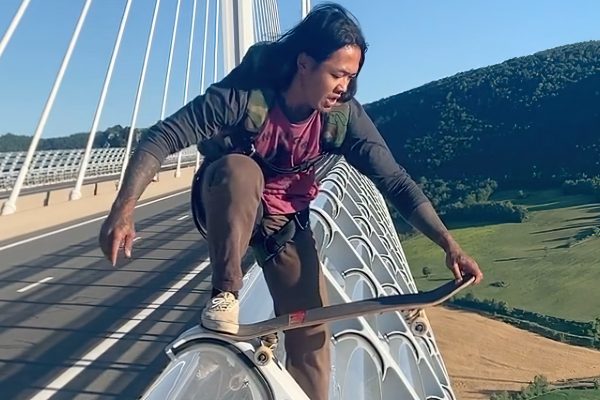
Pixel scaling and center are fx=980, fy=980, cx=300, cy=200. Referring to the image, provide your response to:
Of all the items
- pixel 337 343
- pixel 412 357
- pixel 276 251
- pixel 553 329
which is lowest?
pixel 553 329

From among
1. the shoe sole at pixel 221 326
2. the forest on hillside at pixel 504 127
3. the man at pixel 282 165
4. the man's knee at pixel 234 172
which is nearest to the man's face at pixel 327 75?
the man at pixel 282 165

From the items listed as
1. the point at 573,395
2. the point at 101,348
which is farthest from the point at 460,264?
the point at 573,395

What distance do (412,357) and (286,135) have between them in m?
2.07

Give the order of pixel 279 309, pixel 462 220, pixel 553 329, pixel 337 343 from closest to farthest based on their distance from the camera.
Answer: pixel 279 309
pixel 337 343
pixel 553 329
pixel 462 220

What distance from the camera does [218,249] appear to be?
2.16 metres

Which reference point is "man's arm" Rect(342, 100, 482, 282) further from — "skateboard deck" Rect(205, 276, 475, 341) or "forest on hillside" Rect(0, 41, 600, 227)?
"forest on hillside" Rect(0, 41, 600, 227)

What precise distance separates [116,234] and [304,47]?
744 millimetres

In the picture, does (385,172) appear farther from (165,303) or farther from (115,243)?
(165,303)

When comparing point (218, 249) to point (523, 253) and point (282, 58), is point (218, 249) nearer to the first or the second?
point (282, 58)

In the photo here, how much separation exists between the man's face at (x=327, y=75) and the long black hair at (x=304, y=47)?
0.01 metres

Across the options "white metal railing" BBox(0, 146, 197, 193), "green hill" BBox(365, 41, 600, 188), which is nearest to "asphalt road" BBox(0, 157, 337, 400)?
"white metal railing" BBox(0, 146, 197, 193)

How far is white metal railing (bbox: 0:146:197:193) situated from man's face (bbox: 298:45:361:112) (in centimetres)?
2234

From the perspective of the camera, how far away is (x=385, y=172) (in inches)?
103

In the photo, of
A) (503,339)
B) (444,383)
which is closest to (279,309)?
(444,383)
